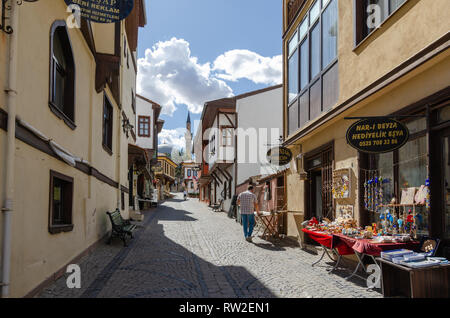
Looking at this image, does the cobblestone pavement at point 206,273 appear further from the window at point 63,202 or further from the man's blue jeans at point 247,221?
the window at point 63,202

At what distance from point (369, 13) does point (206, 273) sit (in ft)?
19.0

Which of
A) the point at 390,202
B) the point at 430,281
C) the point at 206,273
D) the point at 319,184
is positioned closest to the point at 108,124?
the point at 319,184

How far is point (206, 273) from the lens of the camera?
6.69 metres

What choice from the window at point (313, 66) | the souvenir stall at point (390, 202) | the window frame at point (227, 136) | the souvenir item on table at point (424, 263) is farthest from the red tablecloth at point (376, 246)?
the window frame at point (227, 136)

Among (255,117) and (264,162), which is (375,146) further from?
(255,117)

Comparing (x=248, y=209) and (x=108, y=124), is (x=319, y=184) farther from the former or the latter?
(x=108, y=124)

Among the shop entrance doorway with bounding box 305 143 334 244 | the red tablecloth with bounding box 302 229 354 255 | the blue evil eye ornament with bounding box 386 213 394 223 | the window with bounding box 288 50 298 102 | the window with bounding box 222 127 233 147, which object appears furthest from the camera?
the window with bounding box 222 127 233 147

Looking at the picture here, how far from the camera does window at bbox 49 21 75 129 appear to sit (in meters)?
6.81

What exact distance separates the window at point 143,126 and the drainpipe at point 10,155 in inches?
885

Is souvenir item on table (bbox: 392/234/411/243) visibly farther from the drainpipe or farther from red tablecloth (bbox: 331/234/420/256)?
the drainpipe

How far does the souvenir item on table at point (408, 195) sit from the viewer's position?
5502mm

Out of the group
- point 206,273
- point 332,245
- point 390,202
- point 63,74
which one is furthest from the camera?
point 63,74

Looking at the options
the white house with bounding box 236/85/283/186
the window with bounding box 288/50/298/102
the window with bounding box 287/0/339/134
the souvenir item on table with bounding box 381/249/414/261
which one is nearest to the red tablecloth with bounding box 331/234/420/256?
the souvenir item on table with bounding box 381/249/414/261
